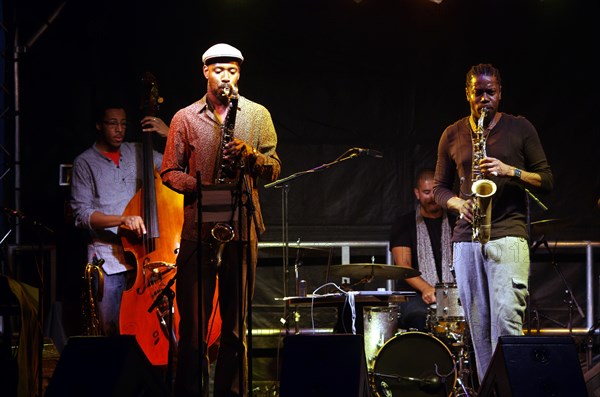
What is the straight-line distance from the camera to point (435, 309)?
22.1ft

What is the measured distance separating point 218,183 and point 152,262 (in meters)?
1.40

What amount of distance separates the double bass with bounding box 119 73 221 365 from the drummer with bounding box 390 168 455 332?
7.18ft

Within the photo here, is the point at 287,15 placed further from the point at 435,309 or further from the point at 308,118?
the point at 435,309

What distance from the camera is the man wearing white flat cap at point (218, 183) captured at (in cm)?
495

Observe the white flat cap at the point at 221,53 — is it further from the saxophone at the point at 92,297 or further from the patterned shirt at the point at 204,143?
the saxophone at the point at 92,297

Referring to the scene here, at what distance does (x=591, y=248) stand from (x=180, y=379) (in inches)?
167

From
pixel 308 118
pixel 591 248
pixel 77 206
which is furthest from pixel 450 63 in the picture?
pixel 77 206

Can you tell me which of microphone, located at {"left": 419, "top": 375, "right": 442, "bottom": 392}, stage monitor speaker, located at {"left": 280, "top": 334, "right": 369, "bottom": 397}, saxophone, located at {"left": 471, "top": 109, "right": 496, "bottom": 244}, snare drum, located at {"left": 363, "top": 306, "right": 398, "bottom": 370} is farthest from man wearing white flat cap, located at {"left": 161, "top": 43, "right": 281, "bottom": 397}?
snare drum, located at {"left": 363, "top": 306, "right": 398, "bottom": 370}

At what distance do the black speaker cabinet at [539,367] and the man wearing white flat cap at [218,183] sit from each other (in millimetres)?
1481

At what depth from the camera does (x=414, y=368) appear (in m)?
6.33

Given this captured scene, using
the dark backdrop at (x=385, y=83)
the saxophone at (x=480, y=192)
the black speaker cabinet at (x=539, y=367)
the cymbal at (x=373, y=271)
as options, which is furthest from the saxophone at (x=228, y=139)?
the dark backdrop at (x=385, y=83)

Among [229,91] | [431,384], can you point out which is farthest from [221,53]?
[431,384]

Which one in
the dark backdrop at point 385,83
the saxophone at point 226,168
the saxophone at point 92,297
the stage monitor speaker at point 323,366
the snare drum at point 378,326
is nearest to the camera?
the stage monitor speaker at point 323,366

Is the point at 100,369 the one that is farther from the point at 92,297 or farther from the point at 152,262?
the point at 92,297
